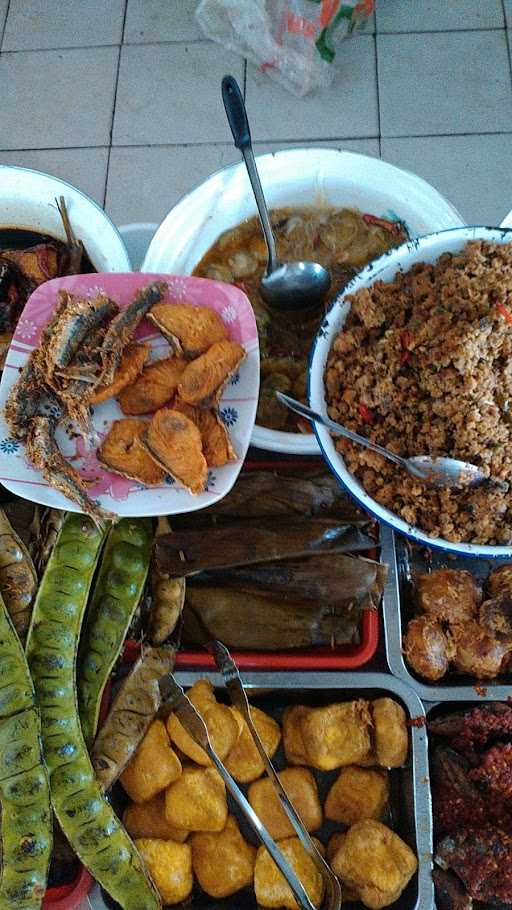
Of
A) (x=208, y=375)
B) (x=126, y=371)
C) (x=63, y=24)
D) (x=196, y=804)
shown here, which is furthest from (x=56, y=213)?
(x=63, y=24)

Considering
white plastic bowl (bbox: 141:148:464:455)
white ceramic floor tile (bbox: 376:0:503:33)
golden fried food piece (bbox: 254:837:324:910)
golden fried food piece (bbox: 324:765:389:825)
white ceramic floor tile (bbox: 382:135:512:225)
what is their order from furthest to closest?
white ceramic floor tile (bbox: 376:0:503:33) < white ceramic floor tile (bbox: 382:135:512:225) < white plastic bowl (bbox: 141:148:464:455) < golden fried food piece (bbox: 324:765:389:825) < golden fried food piece (bbox: 254:837:324:910)

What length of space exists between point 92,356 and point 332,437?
0.58m

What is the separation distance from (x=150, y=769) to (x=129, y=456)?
0.74 m

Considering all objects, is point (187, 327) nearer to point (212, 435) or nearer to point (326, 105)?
point (212, 435)

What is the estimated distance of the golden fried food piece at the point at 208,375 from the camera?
148 centimetres

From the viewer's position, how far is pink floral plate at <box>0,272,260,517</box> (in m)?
1.49

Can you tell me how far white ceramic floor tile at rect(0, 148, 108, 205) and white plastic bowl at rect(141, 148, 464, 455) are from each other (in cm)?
123

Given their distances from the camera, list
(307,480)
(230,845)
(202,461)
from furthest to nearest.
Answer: (307,480) → (230,845) → (202,461)

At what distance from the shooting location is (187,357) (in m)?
1.55

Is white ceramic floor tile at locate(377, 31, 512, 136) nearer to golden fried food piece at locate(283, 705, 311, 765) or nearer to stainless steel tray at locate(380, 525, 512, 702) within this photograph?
stainless steel tray at locate(380, 525, 512, 702)

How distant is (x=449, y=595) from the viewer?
1.63m

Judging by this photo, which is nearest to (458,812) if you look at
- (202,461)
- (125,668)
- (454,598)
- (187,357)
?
(454,598)

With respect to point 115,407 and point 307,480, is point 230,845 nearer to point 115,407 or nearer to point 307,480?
point 307,480

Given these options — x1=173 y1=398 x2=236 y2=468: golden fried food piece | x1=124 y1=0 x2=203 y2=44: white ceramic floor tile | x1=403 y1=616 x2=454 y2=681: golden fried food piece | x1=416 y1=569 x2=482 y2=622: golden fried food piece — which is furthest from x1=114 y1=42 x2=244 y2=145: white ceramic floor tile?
x1=403 y1=616 x2=454 y2=681: golden fried food piece
